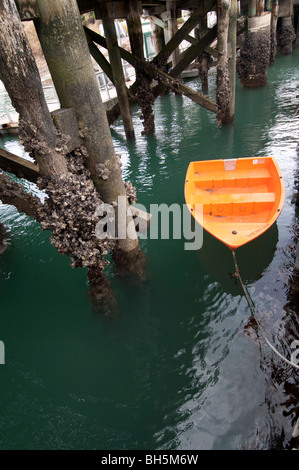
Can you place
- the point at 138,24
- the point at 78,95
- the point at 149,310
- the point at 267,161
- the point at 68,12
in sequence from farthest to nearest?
the point at 138,24, the point at 267,161, the point at 149,310, the point at 78,95, the point at 68,12

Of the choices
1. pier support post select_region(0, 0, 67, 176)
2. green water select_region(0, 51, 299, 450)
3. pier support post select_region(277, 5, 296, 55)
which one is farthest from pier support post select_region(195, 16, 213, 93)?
pier support post select_region(0, 0, 67, 176)

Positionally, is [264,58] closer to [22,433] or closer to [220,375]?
[220,375]

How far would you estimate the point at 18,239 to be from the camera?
6.64 metres

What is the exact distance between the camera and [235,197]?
601 cm

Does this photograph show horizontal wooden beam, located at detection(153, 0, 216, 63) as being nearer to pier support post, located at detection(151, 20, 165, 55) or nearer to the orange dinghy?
the orange dinghy

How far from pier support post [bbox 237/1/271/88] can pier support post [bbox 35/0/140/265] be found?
1151 cm

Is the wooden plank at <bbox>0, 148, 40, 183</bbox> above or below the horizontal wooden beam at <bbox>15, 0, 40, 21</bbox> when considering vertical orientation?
below

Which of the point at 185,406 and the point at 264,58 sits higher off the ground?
the point at 264,58

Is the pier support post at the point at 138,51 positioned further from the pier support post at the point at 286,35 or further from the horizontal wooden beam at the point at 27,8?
the pier support post at the point at 286,35

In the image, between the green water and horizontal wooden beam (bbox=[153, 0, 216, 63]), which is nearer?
the green water

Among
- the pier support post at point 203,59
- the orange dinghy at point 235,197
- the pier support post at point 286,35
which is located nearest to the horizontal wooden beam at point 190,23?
the orange dinghy at point 235,197

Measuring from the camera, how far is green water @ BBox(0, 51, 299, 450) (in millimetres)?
3275

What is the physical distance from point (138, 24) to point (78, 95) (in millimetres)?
5678

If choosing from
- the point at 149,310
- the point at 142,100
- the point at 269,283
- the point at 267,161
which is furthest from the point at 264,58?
the point at 149,310
